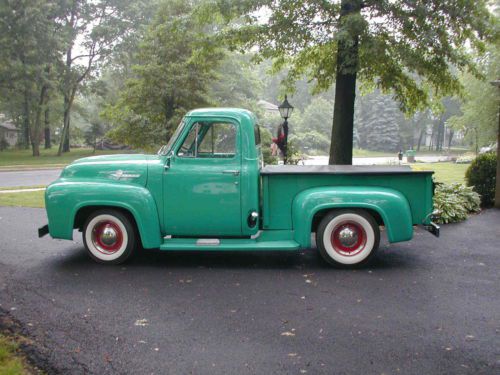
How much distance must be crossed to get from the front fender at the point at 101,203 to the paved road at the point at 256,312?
53 cm

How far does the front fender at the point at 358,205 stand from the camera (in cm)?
556

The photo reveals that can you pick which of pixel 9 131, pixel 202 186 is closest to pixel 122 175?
pixel 202 186

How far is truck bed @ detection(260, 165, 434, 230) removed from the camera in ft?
18.8

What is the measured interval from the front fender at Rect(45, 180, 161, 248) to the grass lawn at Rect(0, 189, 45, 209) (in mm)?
5753

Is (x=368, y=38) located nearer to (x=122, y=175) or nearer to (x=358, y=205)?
(x=358, y=205)

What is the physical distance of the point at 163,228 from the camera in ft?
19.1

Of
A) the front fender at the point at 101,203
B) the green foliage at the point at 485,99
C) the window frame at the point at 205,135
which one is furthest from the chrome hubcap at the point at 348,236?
the green foliage at the point at 485,99

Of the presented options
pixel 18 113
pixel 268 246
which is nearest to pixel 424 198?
pixel 268 246

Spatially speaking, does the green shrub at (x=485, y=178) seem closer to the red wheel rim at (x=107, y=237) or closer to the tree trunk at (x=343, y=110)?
the tree trunk at (x=343, y=110)

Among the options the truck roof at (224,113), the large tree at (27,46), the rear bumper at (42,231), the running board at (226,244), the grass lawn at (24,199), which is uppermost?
the large tree at (27,46)

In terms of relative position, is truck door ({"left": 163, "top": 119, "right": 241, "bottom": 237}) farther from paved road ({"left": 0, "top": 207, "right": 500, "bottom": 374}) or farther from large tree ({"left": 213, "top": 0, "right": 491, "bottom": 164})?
large tree ({"left": 213, "top": 0, "right": 491, "bottom": 164})

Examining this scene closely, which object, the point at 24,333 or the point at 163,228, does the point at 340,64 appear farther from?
the point at 24,333

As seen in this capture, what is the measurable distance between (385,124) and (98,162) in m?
58.9

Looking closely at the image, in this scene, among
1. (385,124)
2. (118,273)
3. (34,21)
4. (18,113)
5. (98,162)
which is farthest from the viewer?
(385,124)
